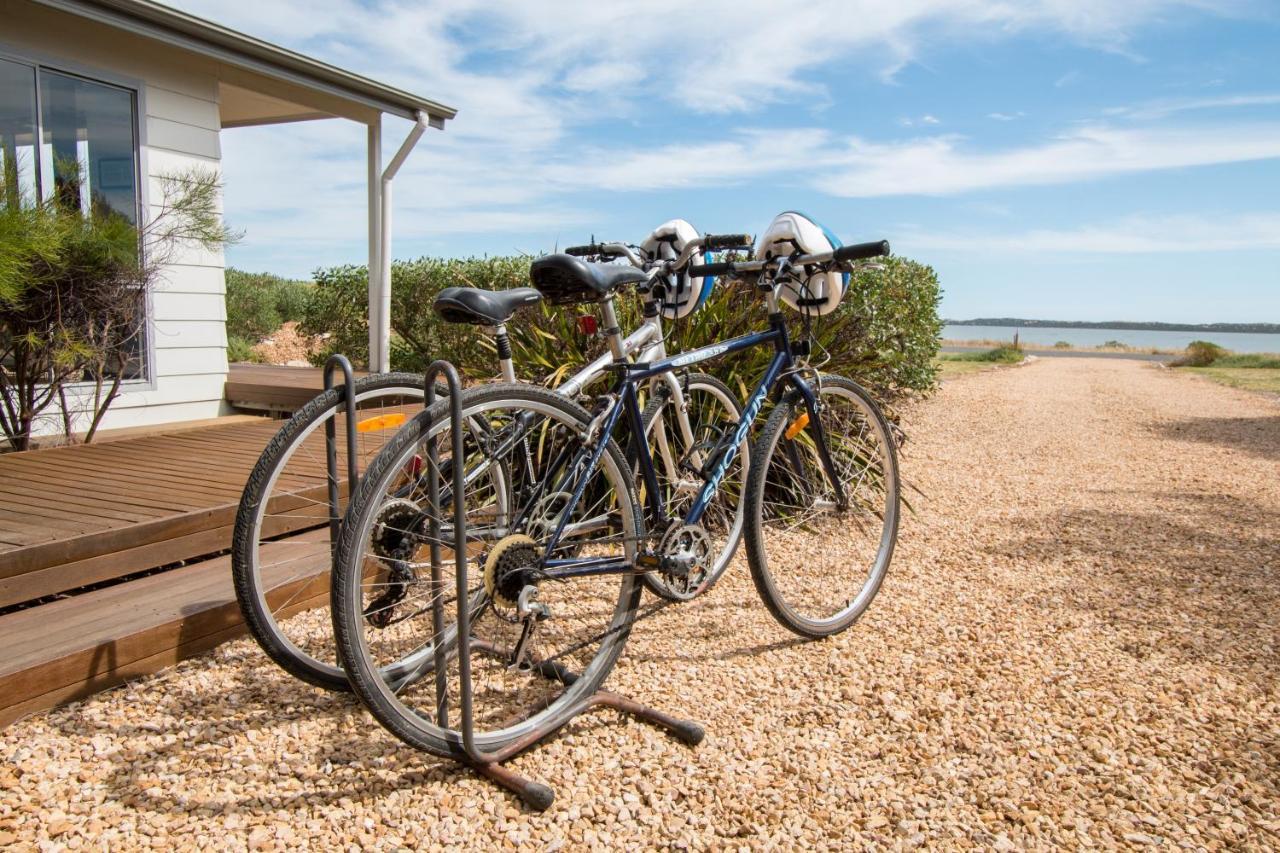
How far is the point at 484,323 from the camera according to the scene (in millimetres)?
2135

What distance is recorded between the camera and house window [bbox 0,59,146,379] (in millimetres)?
5242

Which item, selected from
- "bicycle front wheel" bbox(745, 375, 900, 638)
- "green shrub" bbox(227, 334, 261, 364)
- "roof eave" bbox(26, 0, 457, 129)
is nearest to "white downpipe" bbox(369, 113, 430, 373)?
"roof eave" bbox(26, 0, 457, 129)

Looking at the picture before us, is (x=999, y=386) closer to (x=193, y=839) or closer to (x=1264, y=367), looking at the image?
(x=1264, y=367)

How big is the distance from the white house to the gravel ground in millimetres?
3826

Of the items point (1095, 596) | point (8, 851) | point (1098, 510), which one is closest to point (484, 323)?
point (8, 851)

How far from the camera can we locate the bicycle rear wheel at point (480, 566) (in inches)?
76.6

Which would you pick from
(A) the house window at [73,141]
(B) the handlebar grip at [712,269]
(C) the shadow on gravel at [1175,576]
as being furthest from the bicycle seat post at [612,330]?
(A) the house window at [73,141]

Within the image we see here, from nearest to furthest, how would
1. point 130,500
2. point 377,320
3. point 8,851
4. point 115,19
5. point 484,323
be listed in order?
point 8,851 → point 484,323 → point 130,500 → point 115,19 → point 377,320

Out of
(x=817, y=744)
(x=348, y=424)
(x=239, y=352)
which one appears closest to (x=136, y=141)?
(x=348, y=424)

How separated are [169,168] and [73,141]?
2.02 feet

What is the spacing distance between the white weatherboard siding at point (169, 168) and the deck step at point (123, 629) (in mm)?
3086

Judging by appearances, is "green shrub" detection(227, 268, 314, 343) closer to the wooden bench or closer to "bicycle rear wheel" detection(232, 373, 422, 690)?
the wooden bench

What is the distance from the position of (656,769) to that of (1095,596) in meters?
2.34

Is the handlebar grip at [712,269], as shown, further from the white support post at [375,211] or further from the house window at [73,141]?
the white support post at [375,211]
